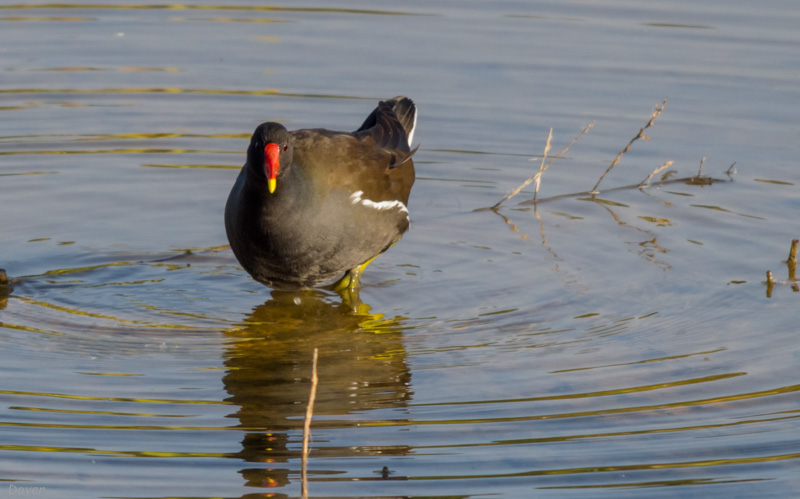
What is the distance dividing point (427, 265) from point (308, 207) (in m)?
1.16

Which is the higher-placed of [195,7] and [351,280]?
[195,7]

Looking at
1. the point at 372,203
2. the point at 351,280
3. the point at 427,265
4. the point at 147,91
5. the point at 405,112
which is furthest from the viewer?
the point at 147,91

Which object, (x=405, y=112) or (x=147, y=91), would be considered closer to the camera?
(x=405, y=112)

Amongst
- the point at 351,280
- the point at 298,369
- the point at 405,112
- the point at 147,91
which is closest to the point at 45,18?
the point at 147,91

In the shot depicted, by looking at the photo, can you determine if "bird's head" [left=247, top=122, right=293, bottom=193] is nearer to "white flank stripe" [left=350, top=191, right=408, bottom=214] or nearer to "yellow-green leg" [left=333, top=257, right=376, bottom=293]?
"white flank stripe" [left=350, top=191, right=408, bottom=214]

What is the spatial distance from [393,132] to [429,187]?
1119 millimetres

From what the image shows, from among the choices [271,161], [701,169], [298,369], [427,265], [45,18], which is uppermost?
[45,18]

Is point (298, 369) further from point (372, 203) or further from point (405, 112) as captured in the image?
point (405, 112)

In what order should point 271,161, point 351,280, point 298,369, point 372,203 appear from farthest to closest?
point 351,280 → point 372,203 → point 271,161 → point 298,369

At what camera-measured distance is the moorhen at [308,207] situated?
5.61 metres

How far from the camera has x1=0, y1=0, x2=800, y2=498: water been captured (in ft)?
14.4

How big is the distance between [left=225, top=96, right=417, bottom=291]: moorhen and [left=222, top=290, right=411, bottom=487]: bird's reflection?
0.26 meters

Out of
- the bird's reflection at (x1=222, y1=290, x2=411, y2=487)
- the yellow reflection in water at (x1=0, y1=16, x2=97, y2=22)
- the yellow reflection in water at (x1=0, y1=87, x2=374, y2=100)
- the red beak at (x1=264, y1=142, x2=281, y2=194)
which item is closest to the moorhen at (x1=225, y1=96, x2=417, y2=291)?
the red beak at (x1=264, y1=142, x2=281, y2=194)

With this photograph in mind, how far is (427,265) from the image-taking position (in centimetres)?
663
